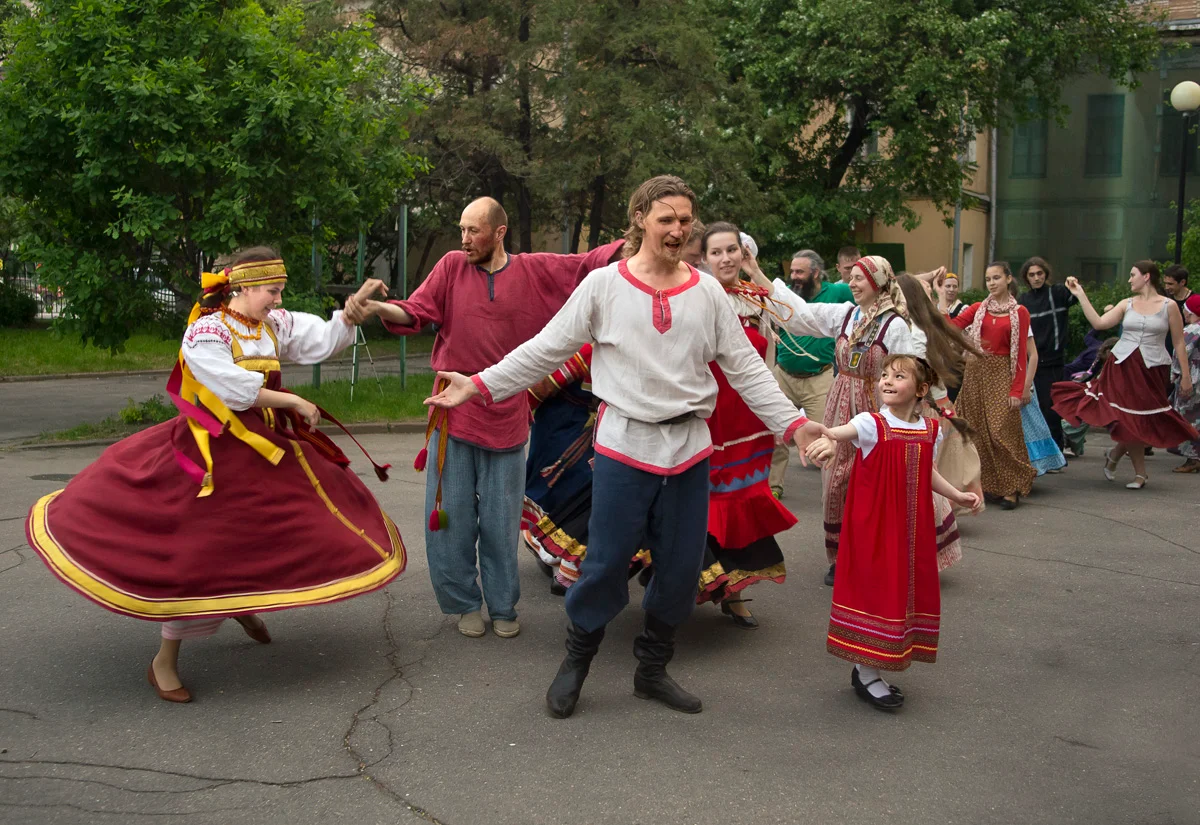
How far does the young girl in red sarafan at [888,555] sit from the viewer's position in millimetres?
4656

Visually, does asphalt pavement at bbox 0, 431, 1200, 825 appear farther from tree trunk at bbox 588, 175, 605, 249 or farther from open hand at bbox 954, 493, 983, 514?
tree trunk at bbox 588, 175, 605, 249

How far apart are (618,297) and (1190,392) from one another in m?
7.67

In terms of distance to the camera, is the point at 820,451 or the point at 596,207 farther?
the point at 596,207

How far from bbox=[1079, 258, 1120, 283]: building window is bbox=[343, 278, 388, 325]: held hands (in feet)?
107

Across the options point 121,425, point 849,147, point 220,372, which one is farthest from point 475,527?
point 849,147

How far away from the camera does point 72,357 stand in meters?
19.2

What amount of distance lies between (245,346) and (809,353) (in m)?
5.25

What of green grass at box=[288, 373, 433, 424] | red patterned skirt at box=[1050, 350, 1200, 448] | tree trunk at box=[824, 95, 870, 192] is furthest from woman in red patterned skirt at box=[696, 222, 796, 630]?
tree trunk at box=[824, 95, 870, 192]

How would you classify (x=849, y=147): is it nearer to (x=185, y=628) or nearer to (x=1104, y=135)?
(x=1104, y=135)

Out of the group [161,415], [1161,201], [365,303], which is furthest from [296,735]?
[1161,201]

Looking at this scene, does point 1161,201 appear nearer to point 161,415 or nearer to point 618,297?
point 161,415

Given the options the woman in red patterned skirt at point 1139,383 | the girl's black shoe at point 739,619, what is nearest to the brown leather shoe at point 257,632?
the girl's black shoe at point 739,619

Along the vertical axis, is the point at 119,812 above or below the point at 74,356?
above

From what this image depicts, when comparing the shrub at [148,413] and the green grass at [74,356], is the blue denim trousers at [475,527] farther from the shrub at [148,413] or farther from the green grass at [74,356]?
the green grass at [74,356]
